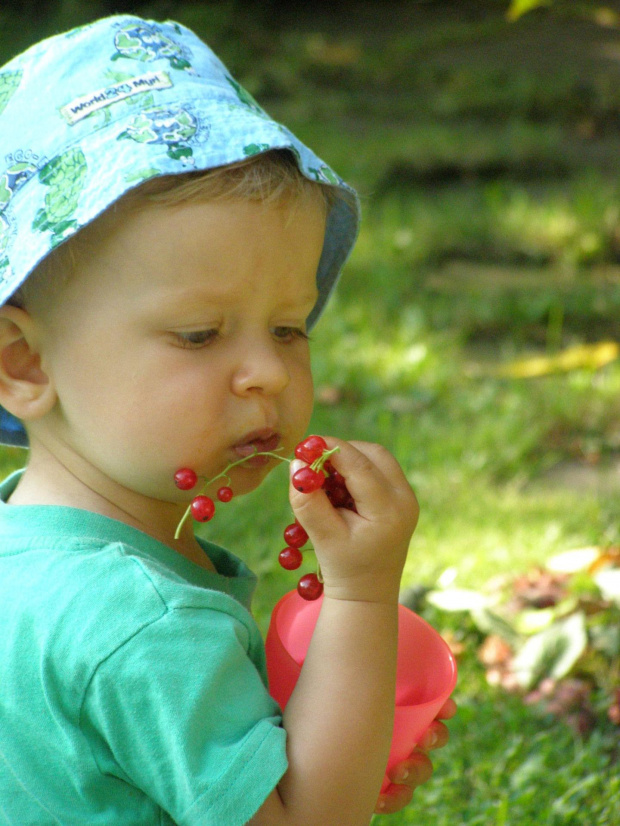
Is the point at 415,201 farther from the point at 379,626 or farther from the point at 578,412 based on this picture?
the point at 379,626

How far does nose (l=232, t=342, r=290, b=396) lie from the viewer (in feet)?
4.16

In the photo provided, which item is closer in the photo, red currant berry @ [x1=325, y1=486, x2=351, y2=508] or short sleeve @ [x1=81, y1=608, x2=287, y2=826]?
short sleeve @ [x1=81, y1=608, x2=287, y2=826]

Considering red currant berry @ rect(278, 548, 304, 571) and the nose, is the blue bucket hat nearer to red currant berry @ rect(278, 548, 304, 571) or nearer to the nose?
the nose

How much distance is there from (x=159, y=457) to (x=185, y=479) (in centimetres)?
5

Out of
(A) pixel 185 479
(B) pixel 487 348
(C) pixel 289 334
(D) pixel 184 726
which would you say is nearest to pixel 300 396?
(C) pixel 289 334

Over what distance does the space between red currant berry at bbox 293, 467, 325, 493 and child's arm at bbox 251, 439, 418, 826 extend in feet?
0.05

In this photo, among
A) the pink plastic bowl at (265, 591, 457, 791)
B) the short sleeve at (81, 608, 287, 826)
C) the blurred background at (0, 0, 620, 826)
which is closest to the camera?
the short sleeve at (81, 608, 287, 826)

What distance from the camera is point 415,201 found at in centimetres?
453

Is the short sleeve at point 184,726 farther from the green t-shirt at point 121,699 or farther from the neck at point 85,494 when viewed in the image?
the neck at point 85,494

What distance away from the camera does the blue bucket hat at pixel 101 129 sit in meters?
1.26

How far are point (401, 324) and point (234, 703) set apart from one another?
2.42m

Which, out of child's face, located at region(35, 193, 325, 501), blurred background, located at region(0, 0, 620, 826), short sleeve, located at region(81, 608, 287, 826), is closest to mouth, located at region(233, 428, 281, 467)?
child's face, located at region(35, 193, 325, 501)

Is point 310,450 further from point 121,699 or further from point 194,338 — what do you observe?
point 121,699

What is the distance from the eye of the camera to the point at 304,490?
1189 millimetres
